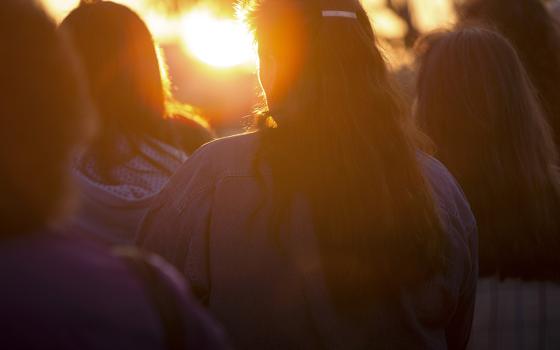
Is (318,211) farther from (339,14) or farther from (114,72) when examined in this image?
(114,72)

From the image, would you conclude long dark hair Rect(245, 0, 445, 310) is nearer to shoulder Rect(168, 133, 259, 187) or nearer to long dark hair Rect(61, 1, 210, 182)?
shoulder Rect(168, 133, 259, 187)

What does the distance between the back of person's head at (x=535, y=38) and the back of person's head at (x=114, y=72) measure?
5.14 ft

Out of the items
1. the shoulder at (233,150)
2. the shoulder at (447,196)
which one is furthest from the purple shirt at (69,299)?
the shoulder at (447,196)

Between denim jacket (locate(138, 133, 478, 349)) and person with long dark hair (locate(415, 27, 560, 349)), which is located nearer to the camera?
denim jacket (locate(138, 133, 478, 349))

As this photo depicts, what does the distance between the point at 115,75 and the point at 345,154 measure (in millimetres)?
1203

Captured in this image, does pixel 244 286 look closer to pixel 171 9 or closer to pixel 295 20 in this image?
pixel 295 20

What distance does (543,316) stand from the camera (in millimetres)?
A: 3232

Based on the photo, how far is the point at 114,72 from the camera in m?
3.31

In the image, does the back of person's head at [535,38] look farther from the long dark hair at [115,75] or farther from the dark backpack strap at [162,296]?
the dark backpack strap at [162,296]

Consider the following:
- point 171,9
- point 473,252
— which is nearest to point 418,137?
point 473,252

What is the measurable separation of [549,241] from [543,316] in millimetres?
279

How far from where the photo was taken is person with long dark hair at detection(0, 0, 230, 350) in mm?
1353

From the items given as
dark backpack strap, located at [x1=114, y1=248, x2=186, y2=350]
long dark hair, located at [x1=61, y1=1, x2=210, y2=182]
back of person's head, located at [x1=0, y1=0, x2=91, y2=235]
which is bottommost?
long dark hair, located at [x1=61, y1=1, x2=210, y2=182]

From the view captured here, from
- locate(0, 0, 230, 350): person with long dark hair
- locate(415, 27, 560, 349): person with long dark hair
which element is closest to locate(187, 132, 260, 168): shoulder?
locate(415, 27, 560, 349): person with long dark hair
